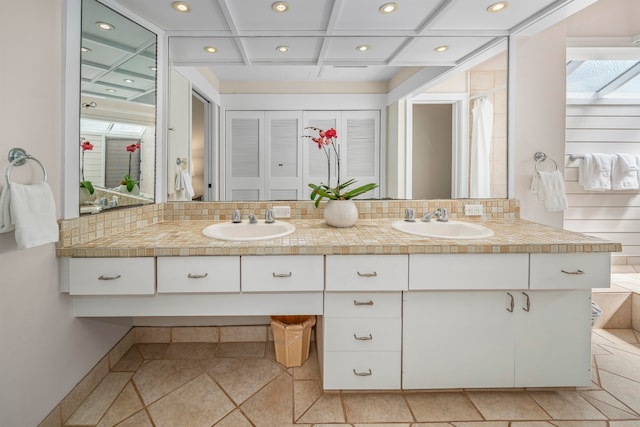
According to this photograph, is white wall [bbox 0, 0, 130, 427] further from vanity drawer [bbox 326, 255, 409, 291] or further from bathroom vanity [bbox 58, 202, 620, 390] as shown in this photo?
vanity drawer [bbox 326, 255, 409, 291]

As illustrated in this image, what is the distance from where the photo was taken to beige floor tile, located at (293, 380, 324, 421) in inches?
61.9

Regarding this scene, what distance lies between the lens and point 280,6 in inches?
69.4

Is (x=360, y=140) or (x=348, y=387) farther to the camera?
(x=360, y=140)

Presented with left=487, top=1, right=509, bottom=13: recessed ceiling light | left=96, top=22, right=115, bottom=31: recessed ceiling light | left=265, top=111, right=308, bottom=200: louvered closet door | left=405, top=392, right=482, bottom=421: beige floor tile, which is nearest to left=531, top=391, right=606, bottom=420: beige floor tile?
left=405, top=392, right=482, bottom=421: beige floor tile

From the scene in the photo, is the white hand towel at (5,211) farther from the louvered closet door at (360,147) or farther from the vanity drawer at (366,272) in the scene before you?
the louvered closet door at (360,147)

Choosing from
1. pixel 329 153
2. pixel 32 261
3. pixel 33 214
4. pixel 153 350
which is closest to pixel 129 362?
pixel 153 350

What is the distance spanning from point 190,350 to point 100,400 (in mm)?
561

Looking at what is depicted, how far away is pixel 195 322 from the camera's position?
2.24 metres

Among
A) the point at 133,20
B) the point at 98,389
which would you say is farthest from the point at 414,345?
the point at 133,20

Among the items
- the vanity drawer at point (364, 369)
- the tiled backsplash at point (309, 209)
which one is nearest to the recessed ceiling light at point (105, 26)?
the tiled backsplash at point (309, 209)

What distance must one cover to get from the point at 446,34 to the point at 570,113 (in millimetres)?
1757

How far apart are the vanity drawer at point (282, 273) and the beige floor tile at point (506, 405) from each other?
978 millimetres

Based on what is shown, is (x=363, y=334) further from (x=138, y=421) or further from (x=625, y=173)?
(x=625, y=173)

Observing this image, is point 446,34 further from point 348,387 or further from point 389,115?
point 348,387
